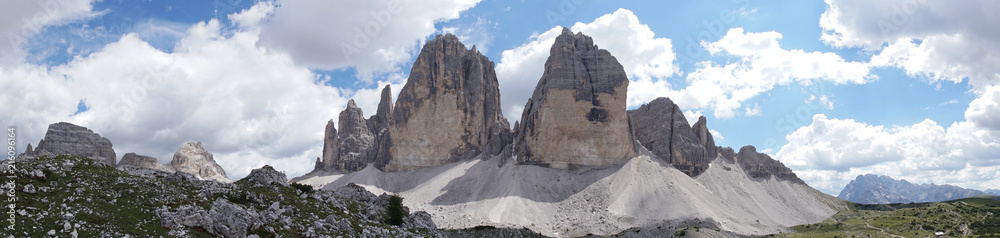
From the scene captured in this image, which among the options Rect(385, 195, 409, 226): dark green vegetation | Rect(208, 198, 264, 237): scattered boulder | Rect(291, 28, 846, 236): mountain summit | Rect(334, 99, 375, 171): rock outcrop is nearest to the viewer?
Rect(208, 198, 264, 237): scattered boulder

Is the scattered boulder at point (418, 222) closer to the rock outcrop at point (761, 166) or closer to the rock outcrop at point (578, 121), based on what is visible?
the rock outcrop at point (578, 121)

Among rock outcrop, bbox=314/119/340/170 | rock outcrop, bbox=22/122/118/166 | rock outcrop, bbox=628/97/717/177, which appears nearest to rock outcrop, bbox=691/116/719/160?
rock outcrop, bbox=628/97/717/177

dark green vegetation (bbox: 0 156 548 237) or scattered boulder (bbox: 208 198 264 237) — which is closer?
dark green vegetation (bbox: 0 156 548 237)

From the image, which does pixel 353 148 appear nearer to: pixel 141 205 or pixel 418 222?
pixel 418 222

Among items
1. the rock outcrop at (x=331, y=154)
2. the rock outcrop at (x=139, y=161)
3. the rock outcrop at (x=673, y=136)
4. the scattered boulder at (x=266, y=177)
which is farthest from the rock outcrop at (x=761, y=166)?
the rock outcrop at (x=139, y=161)

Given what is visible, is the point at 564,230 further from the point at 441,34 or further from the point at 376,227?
the point at 441,34

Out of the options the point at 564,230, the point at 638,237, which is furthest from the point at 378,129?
the point at 638,237

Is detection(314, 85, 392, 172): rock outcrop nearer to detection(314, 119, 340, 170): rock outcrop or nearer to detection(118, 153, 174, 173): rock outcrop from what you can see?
detection(314, 119, 340, 170): rock outcrop
